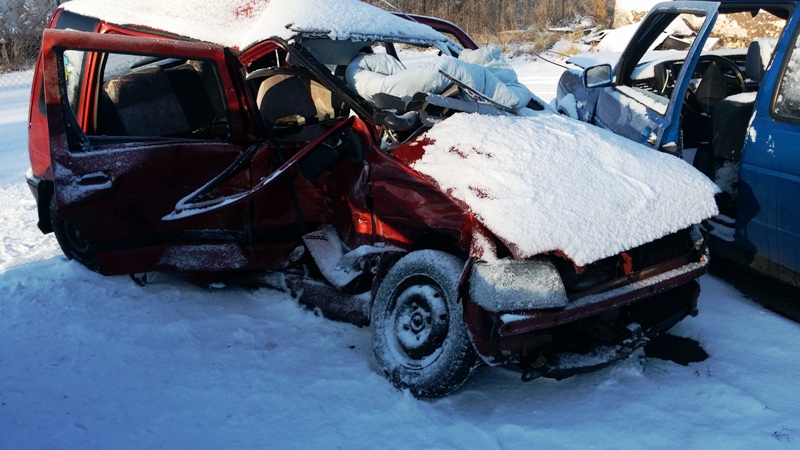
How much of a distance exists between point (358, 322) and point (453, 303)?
867 millimetres

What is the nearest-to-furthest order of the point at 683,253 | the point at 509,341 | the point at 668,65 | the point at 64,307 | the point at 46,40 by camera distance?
the point at 509,341, the point at 683,253, the point at 46,40, the point at 64,307, the point at 668,65

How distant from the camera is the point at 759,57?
4.07 m

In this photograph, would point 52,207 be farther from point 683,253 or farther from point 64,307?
point 683,253

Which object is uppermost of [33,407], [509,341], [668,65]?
[668,65]

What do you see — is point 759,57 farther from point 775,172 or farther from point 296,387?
point 296,387

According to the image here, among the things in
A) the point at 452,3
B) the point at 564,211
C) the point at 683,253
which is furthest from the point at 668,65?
the point at 452,3

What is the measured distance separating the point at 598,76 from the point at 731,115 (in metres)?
1.18

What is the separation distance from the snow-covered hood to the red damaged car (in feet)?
0.04

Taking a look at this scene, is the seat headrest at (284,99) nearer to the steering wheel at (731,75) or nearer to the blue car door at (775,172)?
the blue car door at (775,172)

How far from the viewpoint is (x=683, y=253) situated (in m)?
3.42

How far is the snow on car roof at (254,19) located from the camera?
3861 mm

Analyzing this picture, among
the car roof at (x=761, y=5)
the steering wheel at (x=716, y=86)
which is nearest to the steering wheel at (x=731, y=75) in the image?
the steering wheel at (x=716, y=86)

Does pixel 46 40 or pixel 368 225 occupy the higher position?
pixel 46 40

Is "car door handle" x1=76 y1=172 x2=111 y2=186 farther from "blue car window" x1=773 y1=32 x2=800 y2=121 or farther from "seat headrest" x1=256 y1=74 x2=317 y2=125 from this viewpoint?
"blue car window" x1=773 y1=32 x2=800 y2=121
